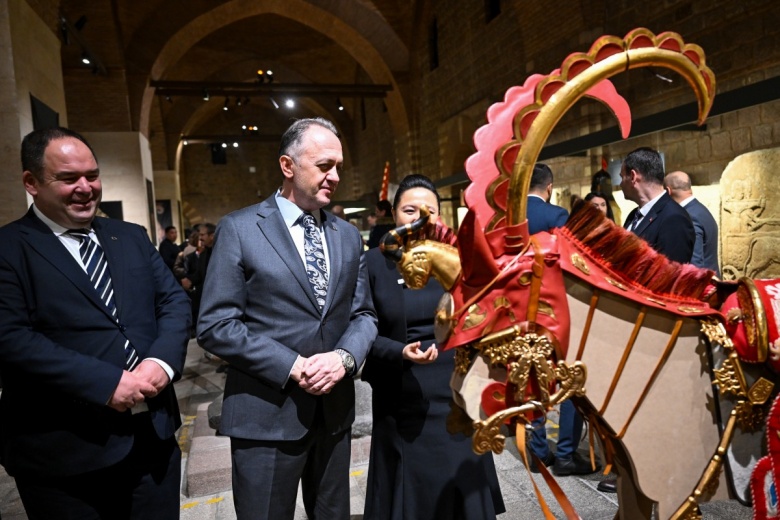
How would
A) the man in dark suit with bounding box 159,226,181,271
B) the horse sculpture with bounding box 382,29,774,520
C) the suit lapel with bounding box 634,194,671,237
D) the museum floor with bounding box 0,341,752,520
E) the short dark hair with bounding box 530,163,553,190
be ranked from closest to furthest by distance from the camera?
the horse sculpture with bounding box 382,29,774,520, the museum floor with bounding box 0,341,752,520, the suit lapel with bounding box 634,194,671,237, the short dark hair with bounding box 530,163,553,190, the man in dark suit with bounding box 159,226,181,271

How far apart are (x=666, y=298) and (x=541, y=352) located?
398 mm

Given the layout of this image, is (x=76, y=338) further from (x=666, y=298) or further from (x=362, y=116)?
(x=362, y=116)

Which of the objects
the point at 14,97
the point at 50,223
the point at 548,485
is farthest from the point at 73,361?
the point at 14,97

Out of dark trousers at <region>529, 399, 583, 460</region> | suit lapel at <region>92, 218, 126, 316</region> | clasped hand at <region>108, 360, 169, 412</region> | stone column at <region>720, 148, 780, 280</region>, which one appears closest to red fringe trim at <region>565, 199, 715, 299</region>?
clasped hand at <region>108, 360, 169, 412</region>

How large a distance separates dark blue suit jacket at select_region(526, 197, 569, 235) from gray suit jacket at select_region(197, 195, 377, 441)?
182cm

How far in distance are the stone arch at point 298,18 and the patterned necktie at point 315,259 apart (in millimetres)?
12766

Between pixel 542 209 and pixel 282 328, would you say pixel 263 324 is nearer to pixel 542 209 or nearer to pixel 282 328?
pixel 282 328

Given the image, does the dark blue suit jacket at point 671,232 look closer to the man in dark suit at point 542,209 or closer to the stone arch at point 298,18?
the man in dark suit at point 542,209

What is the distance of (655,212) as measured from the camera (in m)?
2.97

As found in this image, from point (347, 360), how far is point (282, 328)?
0.25m

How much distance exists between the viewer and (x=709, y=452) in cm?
125

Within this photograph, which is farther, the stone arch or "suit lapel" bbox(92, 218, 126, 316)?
the stone arch

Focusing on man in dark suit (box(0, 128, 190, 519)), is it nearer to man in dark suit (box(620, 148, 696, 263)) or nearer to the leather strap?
the leather strap

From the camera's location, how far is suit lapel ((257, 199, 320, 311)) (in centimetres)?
170
